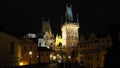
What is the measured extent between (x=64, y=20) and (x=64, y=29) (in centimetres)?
668

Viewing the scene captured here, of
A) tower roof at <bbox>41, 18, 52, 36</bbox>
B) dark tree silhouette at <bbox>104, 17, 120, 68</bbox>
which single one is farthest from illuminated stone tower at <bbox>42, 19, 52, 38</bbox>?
dark tree silhouette at <bbox>104, 17, 120, 68</bbox>

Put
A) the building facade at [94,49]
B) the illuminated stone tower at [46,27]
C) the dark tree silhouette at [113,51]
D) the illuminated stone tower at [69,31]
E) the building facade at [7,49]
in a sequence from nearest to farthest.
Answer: the dark tree silhouette at [113,51] → the building facade at [7,49] → the building facade at [94,49] → the illuminated stone tower at [69,31] → the illuminated stone tower at [46,27]

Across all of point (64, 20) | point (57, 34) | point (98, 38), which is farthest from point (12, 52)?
point (57, 34)

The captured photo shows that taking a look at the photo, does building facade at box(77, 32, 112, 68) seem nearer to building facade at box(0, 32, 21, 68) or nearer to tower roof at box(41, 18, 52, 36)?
building facade at box(0, 32, 21, 68)

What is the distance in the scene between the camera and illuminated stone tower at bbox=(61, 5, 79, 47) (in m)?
130

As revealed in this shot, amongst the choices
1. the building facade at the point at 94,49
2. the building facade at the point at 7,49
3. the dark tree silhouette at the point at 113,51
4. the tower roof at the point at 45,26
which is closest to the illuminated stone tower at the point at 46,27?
the tower roof at the point at 45,26

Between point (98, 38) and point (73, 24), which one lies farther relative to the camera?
point (73, 24)

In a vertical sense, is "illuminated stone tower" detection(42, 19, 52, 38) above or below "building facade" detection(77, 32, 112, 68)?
above

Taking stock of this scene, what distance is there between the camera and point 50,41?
147 meters

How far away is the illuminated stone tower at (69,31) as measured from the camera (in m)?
130

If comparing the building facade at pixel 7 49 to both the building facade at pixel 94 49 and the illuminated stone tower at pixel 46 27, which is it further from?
the illuminated stone tower at pixel 46 27

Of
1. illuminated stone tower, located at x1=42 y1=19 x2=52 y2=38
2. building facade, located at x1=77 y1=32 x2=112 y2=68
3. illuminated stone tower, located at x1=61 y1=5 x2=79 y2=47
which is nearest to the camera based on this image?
building facade, located at x1=77 y1=32 x2=112 y2=68

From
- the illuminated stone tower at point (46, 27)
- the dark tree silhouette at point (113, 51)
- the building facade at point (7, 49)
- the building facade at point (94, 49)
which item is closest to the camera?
the dark tree silhouette at point (113, 51)

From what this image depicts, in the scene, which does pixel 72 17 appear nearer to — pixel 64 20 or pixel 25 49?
pixel 64 20
